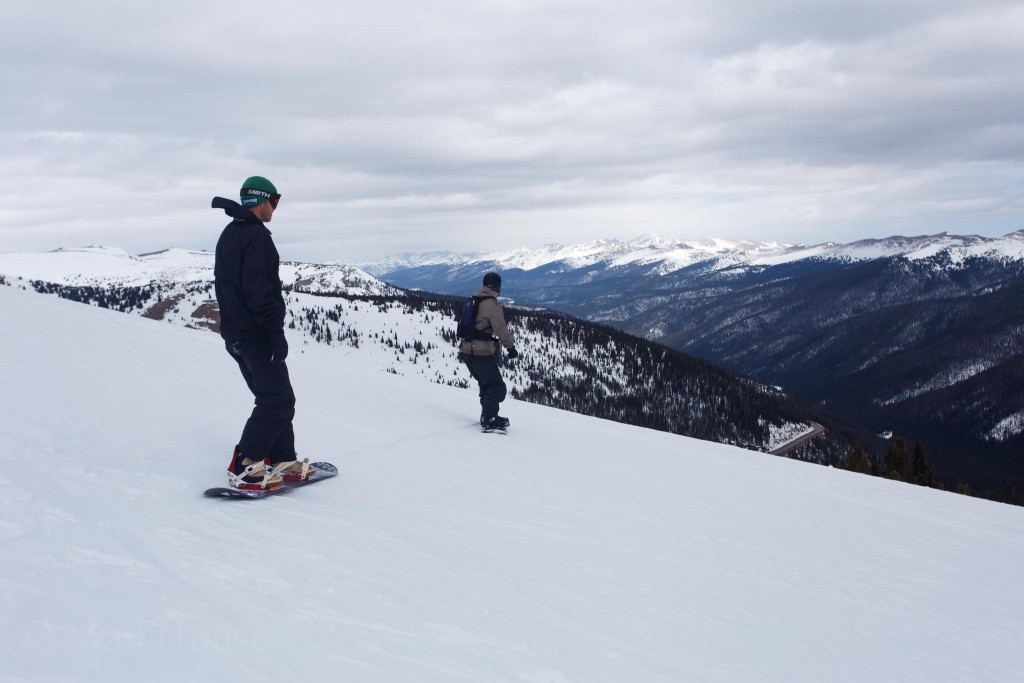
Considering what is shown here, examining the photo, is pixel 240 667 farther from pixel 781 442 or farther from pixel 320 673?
pixel 781 442

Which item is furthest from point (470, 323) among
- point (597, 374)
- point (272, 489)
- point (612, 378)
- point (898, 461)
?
point (597, 374)

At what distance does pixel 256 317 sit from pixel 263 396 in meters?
0.89

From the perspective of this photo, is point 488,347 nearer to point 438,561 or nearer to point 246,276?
point 246,276

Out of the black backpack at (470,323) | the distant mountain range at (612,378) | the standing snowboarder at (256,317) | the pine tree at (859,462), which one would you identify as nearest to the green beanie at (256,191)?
the standing snowboarder at (256,317)

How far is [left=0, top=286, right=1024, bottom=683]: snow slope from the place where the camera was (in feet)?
12.2

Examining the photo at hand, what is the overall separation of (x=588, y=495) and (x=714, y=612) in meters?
3.23

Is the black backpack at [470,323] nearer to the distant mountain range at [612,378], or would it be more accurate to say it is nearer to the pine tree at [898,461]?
the pine tree at [898,461]

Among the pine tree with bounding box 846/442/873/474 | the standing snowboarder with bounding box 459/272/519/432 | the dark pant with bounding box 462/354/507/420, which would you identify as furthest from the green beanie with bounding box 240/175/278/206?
the pine tree with bounding box 846/442/873/474

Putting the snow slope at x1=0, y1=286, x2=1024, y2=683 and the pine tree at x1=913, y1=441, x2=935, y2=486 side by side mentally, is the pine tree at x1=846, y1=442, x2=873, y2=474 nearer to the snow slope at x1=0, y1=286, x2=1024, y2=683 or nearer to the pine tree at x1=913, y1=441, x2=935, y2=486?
the pine tree at x1=913, y1=441, x2=935, y2=486

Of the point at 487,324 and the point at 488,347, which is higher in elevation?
the point at 487,324

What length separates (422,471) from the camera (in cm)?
842

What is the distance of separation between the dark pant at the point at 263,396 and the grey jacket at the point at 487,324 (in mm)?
4745

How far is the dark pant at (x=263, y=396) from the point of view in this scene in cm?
629

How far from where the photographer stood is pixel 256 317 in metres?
6.07
